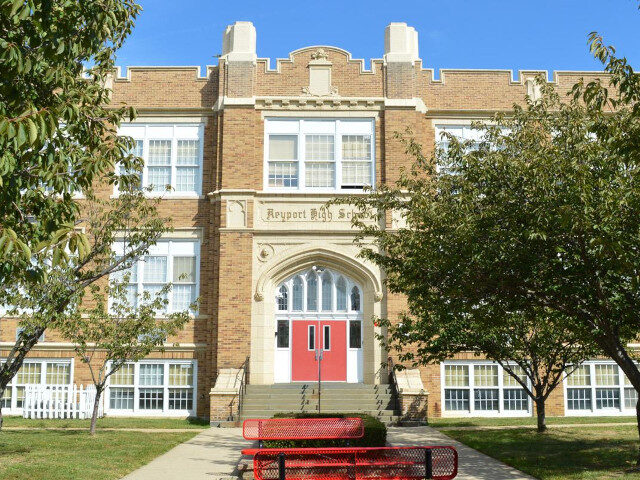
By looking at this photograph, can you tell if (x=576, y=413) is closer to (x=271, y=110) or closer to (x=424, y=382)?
(x=424, y=382)

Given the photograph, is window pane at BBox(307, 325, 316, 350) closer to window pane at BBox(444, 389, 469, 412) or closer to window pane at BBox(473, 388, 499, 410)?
window pane at BBox(444, 389, 469, 412)

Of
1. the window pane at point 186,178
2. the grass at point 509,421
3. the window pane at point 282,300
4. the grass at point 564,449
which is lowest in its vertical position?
the grass at point 509,421

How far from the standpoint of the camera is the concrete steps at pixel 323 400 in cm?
2108

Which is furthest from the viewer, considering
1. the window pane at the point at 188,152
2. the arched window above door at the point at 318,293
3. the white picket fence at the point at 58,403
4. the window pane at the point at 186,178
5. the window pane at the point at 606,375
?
the window pane at the point at 188,152

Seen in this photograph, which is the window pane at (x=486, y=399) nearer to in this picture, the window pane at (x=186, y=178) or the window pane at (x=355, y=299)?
the window pane at (x=355, y=299)

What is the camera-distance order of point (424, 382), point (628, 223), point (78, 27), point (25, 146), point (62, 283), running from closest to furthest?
point (25, 146)
point (78, 27)
point (628, 223)
point (62, 283)
point (424, 382)

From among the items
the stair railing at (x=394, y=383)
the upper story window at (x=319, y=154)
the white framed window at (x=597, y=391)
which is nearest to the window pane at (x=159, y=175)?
Result: the upper story window at (x=319, y=154)

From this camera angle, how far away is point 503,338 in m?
16.7

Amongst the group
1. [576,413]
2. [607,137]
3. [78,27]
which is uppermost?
[78,27]

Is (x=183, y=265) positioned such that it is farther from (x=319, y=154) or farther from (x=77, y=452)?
A: (x=77, y=452)

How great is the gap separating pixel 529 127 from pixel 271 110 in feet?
41.3

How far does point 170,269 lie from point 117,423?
5249 millimetres

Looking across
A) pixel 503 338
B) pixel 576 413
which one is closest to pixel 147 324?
pixel 503 338

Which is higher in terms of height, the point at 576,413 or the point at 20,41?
the point at 20,41
